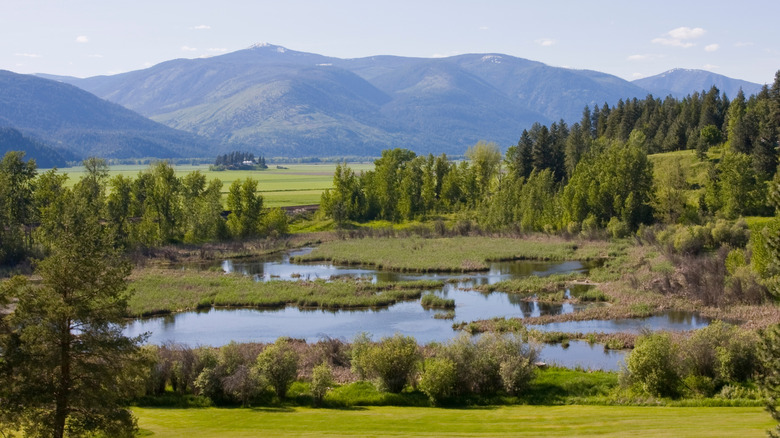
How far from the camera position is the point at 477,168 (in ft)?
396

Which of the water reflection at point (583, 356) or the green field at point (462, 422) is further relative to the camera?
the water reflection at point (583, 356)

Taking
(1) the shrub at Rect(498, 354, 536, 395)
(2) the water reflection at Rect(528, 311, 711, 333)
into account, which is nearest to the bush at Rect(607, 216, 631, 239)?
(2) the water reflection at Rect(528, 311, 711, 333)

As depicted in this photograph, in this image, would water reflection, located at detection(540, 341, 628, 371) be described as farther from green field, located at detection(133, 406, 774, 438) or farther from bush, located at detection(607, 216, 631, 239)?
bush, located at detection(607, 216, 631, 239)

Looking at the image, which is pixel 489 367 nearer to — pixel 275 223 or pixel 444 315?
pixel 444 315

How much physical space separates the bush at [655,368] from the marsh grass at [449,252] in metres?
41.2

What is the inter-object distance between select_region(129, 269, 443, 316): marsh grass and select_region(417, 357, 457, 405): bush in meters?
25.5

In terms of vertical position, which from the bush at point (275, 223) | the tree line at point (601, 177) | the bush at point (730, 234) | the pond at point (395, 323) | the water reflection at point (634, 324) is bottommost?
the pond at point (395, 323)

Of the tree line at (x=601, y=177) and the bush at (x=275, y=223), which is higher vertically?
the tree line at (x=601, y=177)

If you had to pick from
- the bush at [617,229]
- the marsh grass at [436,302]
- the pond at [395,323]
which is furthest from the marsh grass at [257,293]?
the bush at [617,229]

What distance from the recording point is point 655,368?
99.4 feet

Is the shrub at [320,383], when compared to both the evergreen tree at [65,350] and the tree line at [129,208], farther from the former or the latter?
the tree line at [129,208]

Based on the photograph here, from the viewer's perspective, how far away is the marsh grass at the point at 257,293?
5694 centimetres

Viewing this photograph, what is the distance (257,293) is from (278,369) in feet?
93.7

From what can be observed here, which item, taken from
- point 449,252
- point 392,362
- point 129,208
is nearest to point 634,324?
point 392,362
